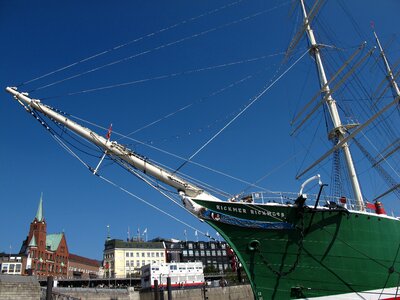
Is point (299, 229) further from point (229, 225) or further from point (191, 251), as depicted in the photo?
point (191, 251)

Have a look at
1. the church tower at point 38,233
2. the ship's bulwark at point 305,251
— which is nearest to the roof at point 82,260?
the church tower at point 38,233

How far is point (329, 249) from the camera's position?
1805cm

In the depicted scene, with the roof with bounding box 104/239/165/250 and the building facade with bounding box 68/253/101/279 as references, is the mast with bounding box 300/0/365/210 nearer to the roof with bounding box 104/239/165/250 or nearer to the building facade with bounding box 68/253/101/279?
the building facade with bounding box 68/253/101/279

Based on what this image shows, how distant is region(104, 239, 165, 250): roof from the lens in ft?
370

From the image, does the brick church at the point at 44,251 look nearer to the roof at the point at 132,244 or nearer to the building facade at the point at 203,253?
the roof at the point at 132,244

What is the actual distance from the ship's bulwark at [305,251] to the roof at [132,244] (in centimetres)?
9963

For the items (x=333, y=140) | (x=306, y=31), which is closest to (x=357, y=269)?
(x=333, y=140)

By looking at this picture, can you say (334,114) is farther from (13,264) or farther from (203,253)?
(203,253)

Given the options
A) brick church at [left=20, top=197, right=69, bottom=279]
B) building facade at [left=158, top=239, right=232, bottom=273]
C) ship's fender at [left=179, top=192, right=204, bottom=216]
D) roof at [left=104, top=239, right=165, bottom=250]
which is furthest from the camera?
roof at [left=104, top=239, right=165, bottom=250]

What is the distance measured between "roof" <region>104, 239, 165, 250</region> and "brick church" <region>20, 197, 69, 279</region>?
1226 cm

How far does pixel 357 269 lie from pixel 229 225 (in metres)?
6.46

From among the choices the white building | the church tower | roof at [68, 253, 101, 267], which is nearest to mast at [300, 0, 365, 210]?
the white building

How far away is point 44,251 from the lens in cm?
9638

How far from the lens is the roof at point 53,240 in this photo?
348 ft
